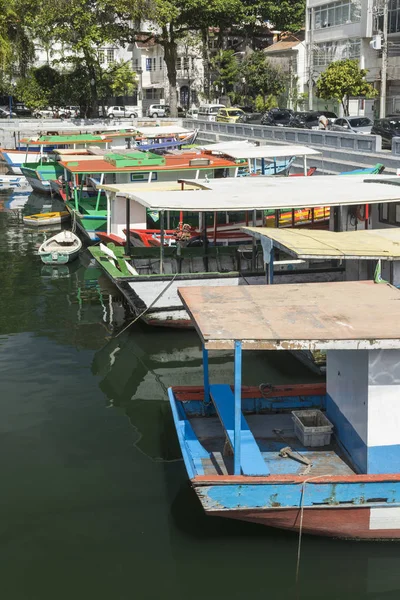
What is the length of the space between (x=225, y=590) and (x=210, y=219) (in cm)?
1532

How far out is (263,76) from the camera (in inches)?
2586

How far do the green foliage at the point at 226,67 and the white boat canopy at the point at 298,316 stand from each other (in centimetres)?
6121

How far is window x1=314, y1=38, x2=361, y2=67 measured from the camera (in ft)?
184

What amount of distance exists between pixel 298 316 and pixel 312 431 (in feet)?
5.04

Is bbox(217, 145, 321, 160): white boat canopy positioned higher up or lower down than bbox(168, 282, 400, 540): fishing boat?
higher up

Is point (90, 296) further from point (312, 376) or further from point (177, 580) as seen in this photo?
point (177, 580)

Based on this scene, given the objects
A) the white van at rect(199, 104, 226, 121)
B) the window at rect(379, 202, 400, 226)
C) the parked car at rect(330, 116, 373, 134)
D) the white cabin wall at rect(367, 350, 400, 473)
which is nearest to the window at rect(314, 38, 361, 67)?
the white van at rect(199, 104, 226, 121)

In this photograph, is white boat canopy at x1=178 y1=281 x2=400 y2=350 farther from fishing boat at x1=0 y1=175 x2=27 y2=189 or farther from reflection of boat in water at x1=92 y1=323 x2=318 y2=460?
fishing boat at x1=0 y1=175 x2=27 y2=189

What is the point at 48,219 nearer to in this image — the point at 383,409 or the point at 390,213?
the point at 390,213

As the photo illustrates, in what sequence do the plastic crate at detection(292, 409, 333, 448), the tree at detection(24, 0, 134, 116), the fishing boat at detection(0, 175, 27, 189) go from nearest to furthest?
the plastic crate at detection(292, 409, 333, 448) → the fishing boat at detection(0, 175, 27, 189) → the tree at detection(24, 0, 134, 116)

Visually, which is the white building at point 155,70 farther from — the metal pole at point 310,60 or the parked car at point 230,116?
the parked car at point 230,116

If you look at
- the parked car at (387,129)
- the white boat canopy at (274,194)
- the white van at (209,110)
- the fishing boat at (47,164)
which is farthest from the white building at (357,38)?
the white boat canopy at (274,194)

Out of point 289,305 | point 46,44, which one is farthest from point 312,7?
point 289,305

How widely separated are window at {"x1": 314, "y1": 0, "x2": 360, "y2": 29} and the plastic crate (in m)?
49.8
